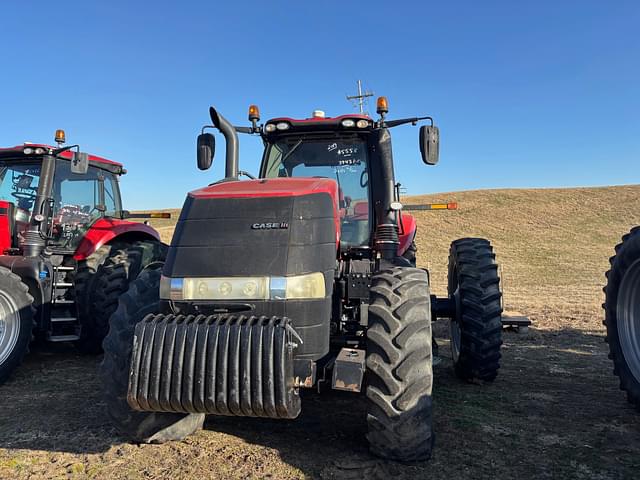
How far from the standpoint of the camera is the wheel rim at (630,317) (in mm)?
3823

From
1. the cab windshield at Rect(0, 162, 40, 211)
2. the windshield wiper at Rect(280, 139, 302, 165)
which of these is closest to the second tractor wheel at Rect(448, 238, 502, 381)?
the windshield wiper at Rect(280, 139, 302, 165)

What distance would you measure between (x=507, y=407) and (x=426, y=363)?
5.27 feet

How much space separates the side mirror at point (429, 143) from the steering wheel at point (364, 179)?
0.53 m

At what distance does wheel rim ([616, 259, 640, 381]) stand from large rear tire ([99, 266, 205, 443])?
3302 mm

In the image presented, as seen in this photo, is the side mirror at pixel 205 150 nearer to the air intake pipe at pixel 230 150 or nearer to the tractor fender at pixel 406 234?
the air intake pipe at pixel 230 150

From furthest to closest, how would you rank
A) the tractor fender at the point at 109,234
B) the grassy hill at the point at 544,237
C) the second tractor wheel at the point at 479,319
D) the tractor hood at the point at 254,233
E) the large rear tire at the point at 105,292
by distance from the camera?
the grassy hill at the point at 544,237 → the tractor fender at the point at 109,234 → the large rear tire at the point at 105,292 → the second tractor wheel at the point at 479,319 → the tractor hood at the point at 254,233

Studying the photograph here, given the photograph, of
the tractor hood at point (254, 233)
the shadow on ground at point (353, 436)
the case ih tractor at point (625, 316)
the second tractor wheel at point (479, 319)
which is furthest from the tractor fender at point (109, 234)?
the case ih tractor at point (625, 316)

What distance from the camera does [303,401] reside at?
13.7ft

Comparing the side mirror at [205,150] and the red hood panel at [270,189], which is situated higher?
the side mirror at [205,150]

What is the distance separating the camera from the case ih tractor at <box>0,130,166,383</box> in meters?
5.27

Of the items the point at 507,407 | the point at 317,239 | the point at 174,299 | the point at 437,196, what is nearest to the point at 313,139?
the point at 317,239

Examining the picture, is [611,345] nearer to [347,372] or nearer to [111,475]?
[347,372]

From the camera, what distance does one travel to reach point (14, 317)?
4887mm

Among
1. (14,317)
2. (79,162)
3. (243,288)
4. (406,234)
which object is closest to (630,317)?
(406,234)
